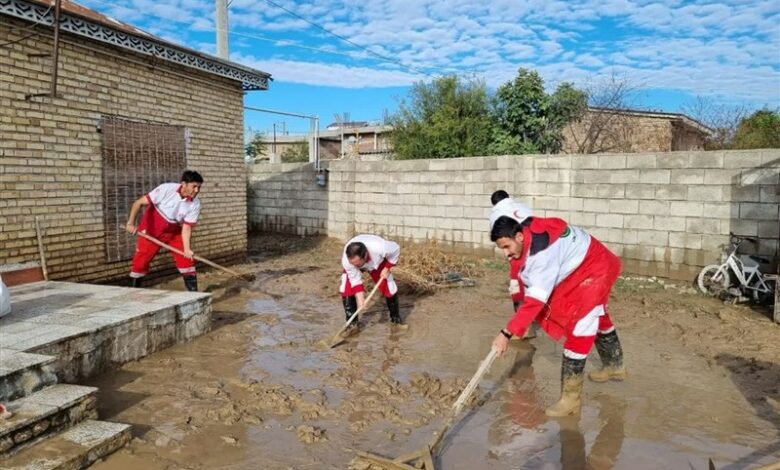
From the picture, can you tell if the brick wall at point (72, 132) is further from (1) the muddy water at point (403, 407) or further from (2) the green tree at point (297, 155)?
(2) the green tree at point (297, 155)

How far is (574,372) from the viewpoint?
3.69 meters

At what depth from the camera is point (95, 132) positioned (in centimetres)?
683

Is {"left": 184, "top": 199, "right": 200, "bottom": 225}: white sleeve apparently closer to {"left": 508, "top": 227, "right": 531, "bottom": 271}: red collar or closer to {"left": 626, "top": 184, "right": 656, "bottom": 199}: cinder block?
{"left": 508, "top": 227, "right": 531, "bottom": 271}: red collar

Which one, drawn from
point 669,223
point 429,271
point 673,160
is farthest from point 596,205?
point 429,271

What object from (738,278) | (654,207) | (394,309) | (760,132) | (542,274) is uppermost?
(760,132)

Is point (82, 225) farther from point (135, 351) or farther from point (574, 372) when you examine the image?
point (574, 372)

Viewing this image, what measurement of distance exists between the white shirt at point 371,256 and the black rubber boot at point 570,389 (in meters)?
2.26

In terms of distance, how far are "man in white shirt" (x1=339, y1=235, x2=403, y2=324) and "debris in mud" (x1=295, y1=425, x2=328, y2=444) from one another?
200 cm

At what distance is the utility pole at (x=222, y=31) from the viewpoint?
12320 mm

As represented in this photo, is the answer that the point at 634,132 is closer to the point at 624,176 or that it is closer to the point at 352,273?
the point at 624,176

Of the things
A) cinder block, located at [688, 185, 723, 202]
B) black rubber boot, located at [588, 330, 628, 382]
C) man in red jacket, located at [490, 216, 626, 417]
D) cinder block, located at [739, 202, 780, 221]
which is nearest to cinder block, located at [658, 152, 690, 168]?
cinder block, located at [688, 185, 723, 202]

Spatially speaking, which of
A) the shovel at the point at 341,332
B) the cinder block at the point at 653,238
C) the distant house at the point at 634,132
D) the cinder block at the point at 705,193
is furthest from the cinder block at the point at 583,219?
the distant house at the point at 634,132

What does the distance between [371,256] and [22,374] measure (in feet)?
9.93

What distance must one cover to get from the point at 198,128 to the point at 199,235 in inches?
65.2
